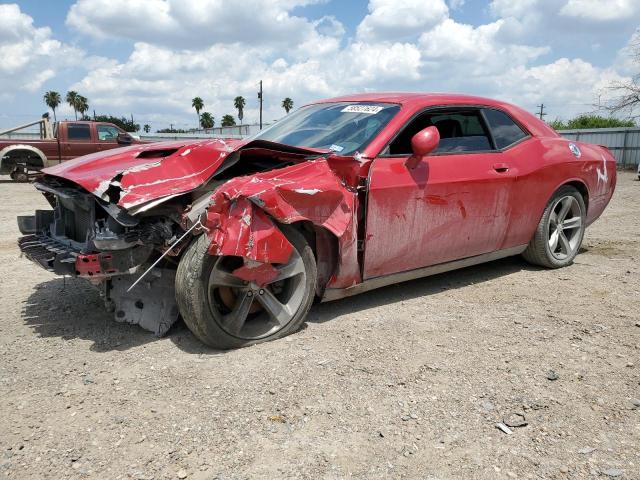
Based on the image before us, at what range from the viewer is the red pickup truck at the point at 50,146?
14.1 metres

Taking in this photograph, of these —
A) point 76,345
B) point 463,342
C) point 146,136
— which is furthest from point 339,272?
point 146,136

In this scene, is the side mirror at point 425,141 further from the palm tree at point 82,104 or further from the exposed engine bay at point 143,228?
the palm tree at point 82,104

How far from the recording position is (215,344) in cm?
324

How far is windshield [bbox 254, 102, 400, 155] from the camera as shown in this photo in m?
3.83

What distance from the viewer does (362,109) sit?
13.7 ft

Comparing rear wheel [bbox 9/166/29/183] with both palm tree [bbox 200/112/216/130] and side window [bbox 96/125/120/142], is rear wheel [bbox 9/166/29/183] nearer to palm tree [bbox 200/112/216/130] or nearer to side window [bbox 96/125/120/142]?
side window [bbox 96/125/120/142]

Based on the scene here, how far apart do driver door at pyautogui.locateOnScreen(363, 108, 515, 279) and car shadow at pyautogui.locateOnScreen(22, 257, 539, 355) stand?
0.42 metres

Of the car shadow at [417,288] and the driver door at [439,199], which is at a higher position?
the driver door at [439,199]

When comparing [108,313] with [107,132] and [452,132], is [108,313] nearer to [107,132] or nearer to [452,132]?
[452,132]

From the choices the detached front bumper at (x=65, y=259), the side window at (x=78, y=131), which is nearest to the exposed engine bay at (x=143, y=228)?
the detached front bumper at (x=65, y=259)

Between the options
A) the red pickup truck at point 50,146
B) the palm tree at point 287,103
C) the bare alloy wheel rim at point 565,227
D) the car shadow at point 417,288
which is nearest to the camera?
the car shadow at point 417,288

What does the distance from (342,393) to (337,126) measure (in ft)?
6.84

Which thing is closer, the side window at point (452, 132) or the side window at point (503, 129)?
the side window at point (452, 132)

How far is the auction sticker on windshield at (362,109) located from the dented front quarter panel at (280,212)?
0.78 m
